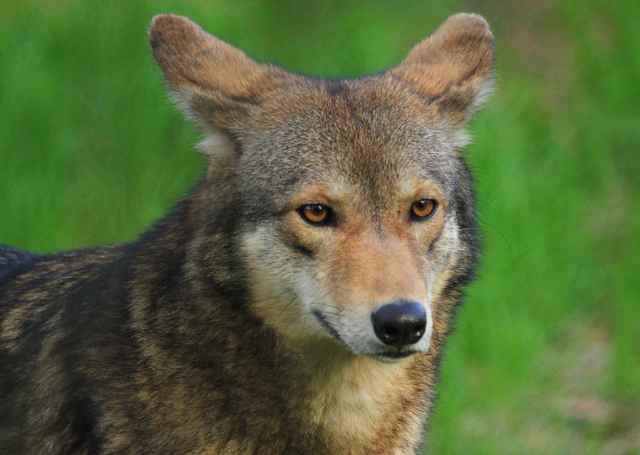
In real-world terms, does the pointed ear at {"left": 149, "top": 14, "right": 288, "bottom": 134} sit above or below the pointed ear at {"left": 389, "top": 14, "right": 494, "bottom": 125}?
below

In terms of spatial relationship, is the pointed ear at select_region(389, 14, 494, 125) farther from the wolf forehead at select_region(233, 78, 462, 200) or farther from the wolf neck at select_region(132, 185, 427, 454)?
the wolf neck at select_region(132, 185, 427, 454)

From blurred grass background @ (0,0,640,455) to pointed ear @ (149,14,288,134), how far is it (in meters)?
1.90

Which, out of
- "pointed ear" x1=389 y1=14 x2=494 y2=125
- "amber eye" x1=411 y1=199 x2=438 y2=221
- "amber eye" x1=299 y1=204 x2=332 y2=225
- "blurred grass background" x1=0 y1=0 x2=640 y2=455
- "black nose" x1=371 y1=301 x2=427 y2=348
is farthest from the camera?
"blurred grass background" x1=0 y1=0 x2=640 y2=455

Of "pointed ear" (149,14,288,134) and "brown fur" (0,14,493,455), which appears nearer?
"brown fur" (0,14,493,455)

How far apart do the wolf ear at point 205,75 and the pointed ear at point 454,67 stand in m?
0.71

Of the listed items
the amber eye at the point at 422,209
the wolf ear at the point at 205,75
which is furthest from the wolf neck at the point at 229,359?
the amber eye at the point at 422,209

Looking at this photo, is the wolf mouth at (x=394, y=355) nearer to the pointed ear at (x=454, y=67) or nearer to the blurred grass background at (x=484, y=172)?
the pointed ear at (x=454, y=67)

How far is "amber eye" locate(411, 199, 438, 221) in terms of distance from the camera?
3.49 m

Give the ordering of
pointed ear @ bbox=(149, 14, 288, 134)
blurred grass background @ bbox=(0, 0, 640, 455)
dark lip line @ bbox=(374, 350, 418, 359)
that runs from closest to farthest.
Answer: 1. dark lip line @ bbox=(374, 350, 418, 359)
2. pointed ear @ bbox=(149, 14, 288, 134)
3. blurred grass background @ bbox=(0, 0, 640, 455)

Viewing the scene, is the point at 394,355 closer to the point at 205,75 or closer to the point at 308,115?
the point at 308,115

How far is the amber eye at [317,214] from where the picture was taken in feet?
11.1

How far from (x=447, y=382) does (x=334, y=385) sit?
121 inches

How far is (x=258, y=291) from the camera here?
11.3 feet

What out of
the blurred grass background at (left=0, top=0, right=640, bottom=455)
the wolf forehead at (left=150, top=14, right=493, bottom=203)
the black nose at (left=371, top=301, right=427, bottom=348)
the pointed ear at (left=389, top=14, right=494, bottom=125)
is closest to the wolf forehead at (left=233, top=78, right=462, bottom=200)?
the wolf forehead at (left=150, top=14, right=493, bottom=203)
